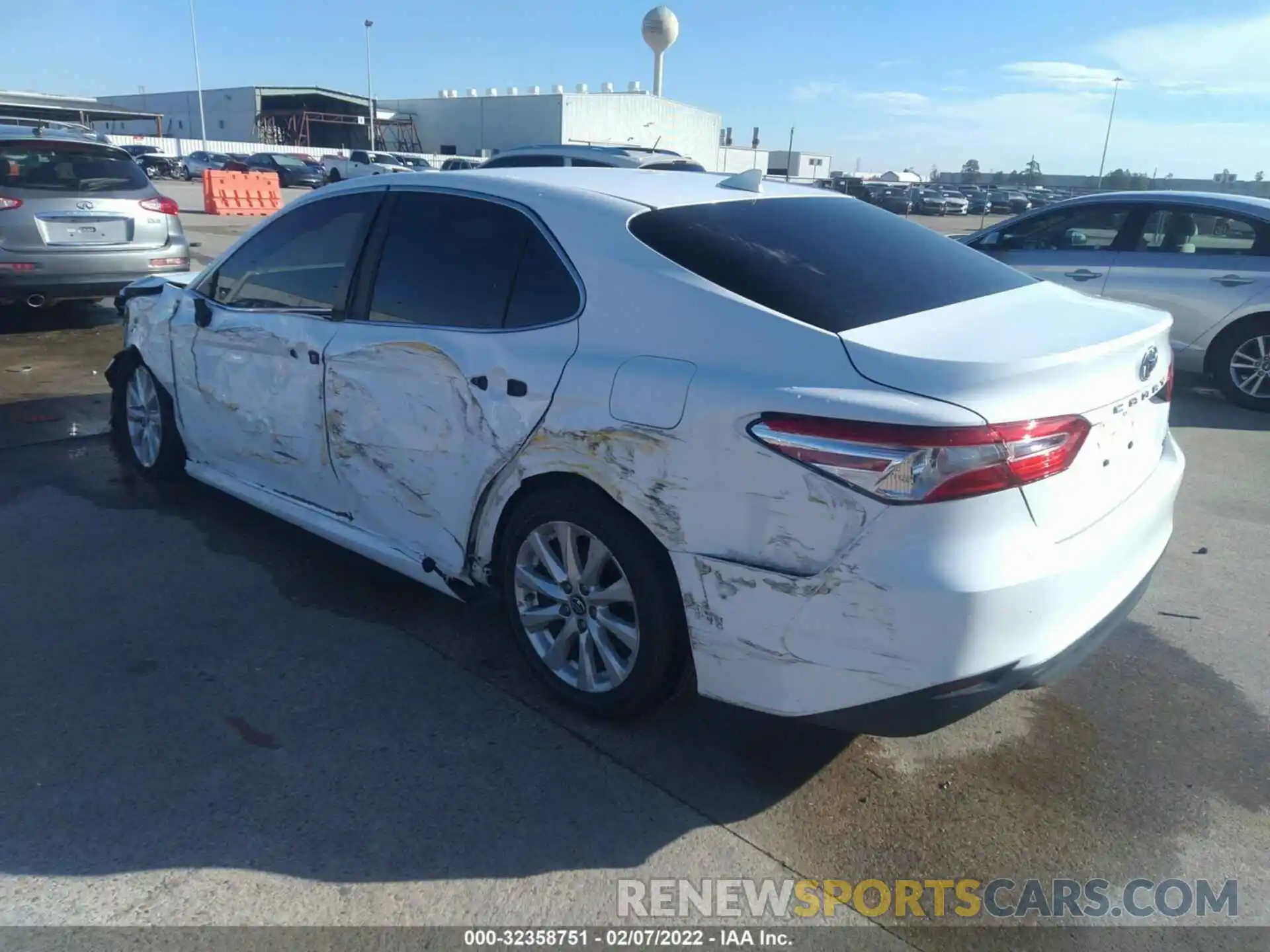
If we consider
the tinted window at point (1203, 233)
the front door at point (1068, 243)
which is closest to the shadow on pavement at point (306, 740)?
the front door at point (1068, 243)

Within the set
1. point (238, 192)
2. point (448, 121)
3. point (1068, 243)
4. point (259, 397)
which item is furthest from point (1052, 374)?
point (448, 121)

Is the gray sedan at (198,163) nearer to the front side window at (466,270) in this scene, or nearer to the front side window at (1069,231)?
the front side window at (1069,231)

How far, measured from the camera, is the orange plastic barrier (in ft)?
76.0

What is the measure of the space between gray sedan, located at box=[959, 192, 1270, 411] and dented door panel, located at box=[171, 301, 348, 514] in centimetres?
649

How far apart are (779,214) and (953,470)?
4.52 feet

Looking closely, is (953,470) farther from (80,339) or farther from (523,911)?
(80,339)

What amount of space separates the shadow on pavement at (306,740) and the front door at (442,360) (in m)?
0.48

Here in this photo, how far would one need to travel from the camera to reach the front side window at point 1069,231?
8.17 metres

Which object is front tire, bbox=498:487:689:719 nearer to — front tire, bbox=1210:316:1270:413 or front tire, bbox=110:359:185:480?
front tire, bbox=110:359:185:480

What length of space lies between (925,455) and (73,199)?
28.5 feet

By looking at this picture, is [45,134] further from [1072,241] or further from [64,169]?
[1072,241]

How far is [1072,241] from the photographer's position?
8.44 m

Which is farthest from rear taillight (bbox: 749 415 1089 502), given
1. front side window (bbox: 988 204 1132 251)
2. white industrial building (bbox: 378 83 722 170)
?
white industrial building (bbox: 378 83 722 170)

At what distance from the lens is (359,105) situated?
76.6m
